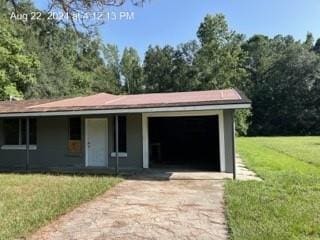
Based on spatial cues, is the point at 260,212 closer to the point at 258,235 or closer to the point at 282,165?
the point at 258,235

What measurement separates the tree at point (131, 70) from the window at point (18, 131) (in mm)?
35678

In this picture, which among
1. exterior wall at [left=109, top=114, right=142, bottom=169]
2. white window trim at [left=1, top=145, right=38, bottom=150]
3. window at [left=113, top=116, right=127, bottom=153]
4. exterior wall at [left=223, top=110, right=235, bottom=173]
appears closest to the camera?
exterior wall at [left=223, top=110, right=235, bottom=173]

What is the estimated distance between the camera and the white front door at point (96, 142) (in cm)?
1538

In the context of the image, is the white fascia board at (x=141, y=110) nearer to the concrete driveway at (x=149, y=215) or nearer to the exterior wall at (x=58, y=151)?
the exterior wall at (x=58, y=151)

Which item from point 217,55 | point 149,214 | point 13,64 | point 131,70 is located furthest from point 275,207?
point 131,70

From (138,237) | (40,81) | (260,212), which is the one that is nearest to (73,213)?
(138,237)

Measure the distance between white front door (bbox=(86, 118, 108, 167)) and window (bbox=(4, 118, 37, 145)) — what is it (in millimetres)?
2521

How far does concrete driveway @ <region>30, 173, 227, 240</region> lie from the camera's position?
6348 mm

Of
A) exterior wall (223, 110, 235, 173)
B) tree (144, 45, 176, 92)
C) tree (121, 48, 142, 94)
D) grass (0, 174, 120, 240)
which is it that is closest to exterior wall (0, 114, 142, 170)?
grass (0, 174, 120, 240)

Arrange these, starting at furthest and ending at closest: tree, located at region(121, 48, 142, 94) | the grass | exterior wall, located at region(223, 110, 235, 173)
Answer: tree, located at region(121, 48, 142, 94) → exterior wall, located at region(223, 110, 235, 173) → the grass

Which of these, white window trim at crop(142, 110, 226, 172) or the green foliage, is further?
the green foliage

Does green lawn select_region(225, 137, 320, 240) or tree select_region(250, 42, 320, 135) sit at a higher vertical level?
tree select_region(250, 42, 320, 135)

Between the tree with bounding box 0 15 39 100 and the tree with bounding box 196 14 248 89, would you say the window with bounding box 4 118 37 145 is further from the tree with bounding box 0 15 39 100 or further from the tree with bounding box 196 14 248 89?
the tree with bounding box 196 14 248 89

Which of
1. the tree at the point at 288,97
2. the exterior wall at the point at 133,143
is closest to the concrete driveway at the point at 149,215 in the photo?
the exterior wall at the point at 133,143
